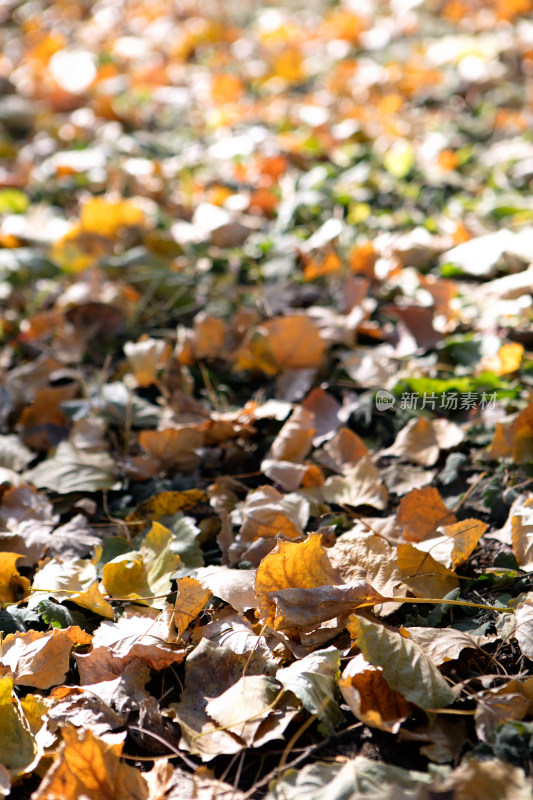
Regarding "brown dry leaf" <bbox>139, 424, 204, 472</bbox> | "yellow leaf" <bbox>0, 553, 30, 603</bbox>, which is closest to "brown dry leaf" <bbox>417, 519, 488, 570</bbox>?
"brown dry leaf" <bbox>139, 424, 204, 472</bbox>

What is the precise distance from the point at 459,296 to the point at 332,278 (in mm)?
373

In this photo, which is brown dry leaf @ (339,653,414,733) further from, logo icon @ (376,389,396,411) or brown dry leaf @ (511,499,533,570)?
logo icon @ (376,389,396,411)

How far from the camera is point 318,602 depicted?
106 cm

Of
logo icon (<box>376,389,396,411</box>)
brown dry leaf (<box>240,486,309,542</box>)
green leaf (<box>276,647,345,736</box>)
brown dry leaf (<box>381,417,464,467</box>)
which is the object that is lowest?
brown dry leaf (<box>381,417,464,467</box>)

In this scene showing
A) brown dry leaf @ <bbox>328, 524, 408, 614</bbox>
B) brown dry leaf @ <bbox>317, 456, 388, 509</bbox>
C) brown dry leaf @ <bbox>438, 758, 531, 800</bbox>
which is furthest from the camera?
brown dry leaf @ <bbox>317, 456, 388, 509</bbox>

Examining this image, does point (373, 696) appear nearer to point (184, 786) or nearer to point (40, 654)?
point (184, 786)

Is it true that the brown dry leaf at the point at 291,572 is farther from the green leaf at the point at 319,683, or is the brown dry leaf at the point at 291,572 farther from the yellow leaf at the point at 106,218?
the yellow leaf at the point at 106,218

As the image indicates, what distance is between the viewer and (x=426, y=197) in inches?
98.0

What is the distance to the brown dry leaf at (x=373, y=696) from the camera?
0.94 metres

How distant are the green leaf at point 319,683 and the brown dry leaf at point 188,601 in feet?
0.55

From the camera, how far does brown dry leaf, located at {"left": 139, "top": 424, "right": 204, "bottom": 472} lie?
152 centimetres

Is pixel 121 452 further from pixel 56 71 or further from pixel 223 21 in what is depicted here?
pixel 223 21

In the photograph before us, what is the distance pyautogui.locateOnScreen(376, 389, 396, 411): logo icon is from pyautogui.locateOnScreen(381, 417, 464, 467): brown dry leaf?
0.32 ft

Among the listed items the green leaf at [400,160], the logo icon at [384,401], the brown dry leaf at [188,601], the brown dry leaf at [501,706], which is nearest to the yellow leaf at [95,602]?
the brown dry leaf at [188,601]
